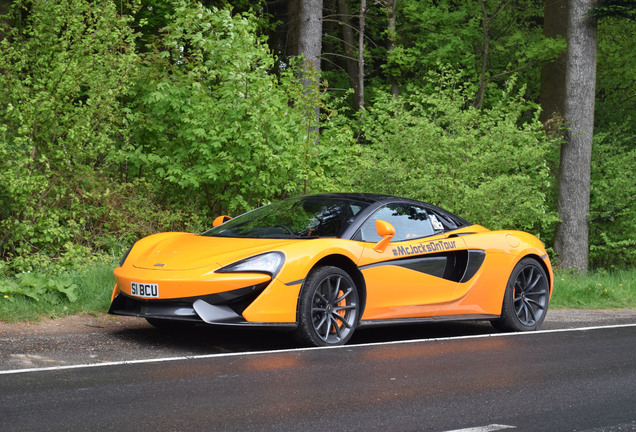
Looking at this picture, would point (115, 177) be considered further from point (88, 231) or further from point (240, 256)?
point (240, 256)

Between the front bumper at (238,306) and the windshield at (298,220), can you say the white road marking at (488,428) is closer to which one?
the front bumper at (238,306)

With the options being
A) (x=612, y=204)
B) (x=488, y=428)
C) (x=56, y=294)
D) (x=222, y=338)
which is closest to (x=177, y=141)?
(x=56, y=294)

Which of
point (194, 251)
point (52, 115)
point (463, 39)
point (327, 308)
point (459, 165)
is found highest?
point (463, 39)

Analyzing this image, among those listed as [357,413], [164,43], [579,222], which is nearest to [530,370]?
[357,413]

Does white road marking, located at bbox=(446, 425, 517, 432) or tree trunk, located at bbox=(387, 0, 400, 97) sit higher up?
tree trunk, located at bbox=(387, 0, 400, 97)

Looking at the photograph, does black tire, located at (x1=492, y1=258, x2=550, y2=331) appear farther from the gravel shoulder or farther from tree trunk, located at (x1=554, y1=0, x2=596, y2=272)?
tree trunk, located at (x1=554, y1=0, x2=596, y2=272)

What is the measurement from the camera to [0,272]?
33.9ft

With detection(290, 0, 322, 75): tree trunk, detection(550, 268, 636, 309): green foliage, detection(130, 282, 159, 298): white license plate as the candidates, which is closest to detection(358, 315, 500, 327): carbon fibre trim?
detection(130, 282, 159, 298): white license plate

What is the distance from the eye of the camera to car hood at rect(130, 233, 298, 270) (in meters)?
7.28

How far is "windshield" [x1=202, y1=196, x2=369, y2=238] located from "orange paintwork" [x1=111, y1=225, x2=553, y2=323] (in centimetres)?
29

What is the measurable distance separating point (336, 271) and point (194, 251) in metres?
1.29

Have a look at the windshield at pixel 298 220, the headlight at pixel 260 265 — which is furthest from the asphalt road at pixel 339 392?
the windshield at pixel 298 220

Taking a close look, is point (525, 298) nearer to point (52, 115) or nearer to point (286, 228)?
point (286, 228)

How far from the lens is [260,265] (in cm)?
713
